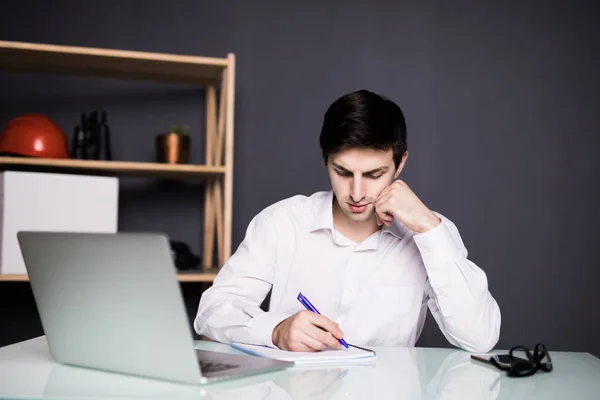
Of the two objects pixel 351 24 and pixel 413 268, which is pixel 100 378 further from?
pixel 351 24

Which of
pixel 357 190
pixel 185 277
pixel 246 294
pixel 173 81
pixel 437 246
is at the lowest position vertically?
pixel 185 277

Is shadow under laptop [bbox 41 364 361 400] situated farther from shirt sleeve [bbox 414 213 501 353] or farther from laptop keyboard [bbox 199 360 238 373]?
shirt sleeve [bbox 414 213 501 353]

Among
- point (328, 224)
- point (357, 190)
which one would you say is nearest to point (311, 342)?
Result: point (357, 190)

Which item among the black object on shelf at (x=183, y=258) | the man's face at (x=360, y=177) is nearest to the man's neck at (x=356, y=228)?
the man's face at (x=360, y=177)

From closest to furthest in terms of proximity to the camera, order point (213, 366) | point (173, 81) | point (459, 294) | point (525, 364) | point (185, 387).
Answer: point (185, 387)
point (213, 366)
point (525, 364)
point (459, 294)
point (173, 81)

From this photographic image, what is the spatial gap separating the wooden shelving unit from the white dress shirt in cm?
60

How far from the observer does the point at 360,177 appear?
1815 mm

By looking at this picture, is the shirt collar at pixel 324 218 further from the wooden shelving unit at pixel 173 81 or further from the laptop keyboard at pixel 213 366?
the laptop keyboard at pixel 213 366

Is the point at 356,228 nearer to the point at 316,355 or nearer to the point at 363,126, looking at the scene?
the point at 363,126

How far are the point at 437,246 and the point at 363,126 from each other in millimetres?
407

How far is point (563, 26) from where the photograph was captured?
10.7 feet

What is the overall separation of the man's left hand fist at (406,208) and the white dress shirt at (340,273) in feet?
0.10

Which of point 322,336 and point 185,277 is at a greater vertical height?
point 322,336

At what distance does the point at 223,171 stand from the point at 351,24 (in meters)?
1.08
